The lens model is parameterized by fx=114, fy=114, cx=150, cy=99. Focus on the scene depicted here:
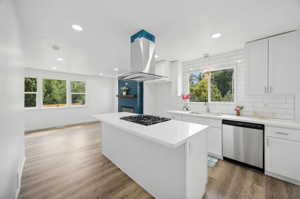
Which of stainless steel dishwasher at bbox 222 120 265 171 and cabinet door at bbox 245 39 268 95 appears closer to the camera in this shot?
stainless steel dishwasher at bbox 222 120 265 171

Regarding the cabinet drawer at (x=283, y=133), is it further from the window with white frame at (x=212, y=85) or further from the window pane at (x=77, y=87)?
the window pane at (x=77, y=87)

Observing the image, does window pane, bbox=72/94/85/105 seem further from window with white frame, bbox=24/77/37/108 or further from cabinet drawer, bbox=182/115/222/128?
cabinet drawer, bbox=182/115/222/128

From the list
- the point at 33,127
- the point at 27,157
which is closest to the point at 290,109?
the point at 27,157

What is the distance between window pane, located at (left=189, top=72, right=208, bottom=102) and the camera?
346 centimetres

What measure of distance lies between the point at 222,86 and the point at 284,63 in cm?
127

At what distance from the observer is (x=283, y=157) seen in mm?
1823

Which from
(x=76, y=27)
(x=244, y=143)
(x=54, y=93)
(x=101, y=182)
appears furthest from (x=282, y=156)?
(x=54, y=93)

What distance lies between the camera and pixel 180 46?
2.64 meters

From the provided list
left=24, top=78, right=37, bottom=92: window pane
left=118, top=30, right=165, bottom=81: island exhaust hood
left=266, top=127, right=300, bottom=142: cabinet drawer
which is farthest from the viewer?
left=24, top=78, right=37, bottom=92: window pane

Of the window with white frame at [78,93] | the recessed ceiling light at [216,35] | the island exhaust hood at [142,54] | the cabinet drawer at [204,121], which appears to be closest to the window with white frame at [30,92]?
the window with white frame at [78,93]

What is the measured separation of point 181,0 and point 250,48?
75.3 inches

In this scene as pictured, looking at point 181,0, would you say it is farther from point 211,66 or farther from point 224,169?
point 224,169

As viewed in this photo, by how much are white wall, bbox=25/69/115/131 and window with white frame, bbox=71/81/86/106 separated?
191 mm

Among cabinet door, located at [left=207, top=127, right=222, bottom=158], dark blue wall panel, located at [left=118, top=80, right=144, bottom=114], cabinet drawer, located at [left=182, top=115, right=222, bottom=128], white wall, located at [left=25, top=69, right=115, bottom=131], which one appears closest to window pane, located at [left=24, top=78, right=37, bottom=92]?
white wall, located at [left=25, top=69, right=115, bottom=131]
